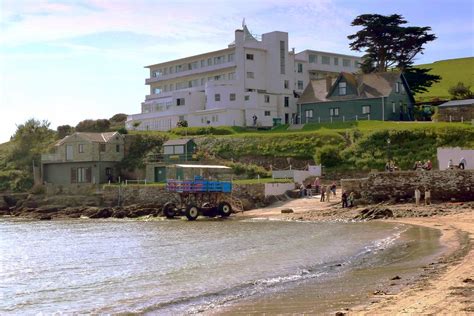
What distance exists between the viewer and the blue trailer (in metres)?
45.1

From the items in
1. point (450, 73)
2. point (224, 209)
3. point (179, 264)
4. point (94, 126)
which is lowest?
point (179, 264)

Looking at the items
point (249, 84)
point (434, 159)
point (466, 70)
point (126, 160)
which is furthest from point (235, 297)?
point (466, 70)

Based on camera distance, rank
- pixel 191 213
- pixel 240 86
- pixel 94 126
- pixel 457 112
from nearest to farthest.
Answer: pixel 191 213 < pixel 457 112 < pixel 240 86 < pixel 94 126

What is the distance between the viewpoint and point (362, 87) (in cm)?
6706

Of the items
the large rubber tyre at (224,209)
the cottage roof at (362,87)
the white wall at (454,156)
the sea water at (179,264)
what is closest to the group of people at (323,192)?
the sea water at (179,264)

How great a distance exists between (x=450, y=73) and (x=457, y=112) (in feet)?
187

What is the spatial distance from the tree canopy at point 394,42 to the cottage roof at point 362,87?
8813 millimetres

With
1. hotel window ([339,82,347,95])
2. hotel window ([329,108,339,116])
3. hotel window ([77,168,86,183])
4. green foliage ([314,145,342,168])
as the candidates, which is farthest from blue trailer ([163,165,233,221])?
hotel window ([339,82,347,95])

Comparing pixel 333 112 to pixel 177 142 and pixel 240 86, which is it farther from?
pixel 177 142

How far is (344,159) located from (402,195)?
47.5ft

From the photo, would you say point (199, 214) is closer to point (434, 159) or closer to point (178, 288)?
point (434, 159)

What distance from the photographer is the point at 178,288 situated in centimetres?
1694

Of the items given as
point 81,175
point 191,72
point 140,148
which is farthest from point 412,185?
point 191,72

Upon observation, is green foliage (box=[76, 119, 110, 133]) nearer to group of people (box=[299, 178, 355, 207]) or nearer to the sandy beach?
group of people (box=[299, 178, 355, 207])
